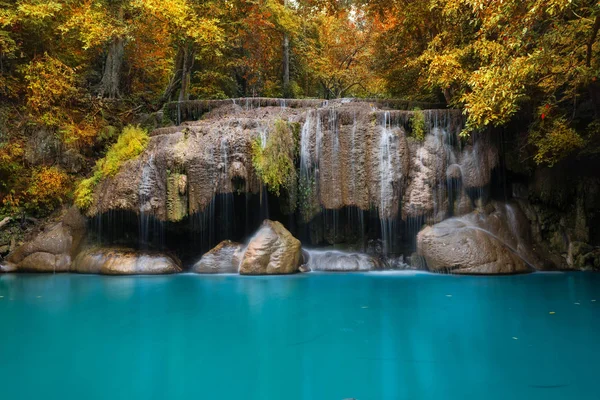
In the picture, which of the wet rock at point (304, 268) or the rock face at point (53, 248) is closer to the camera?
the wet rock at point (304, 268)

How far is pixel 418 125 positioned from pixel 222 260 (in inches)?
276

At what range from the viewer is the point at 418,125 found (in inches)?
523

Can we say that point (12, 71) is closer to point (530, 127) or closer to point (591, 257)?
point (530, 127)

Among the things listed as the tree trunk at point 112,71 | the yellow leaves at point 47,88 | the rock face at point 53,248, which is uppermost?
the tree trunk at point 112,71

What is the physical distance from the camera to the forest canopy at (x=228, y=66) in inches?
352

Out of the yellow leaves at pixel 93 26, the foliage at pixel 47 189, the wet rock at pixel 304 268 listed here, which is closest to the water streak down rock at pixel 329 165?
the wet rock at pixel 304 268

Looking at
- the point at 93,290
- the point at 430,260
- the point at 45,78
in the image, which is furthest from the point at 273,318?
the point at 45,78

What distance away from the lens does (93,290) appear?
991 cm

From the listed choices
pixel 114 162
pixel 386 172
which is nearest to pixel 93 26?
pixel 114 162

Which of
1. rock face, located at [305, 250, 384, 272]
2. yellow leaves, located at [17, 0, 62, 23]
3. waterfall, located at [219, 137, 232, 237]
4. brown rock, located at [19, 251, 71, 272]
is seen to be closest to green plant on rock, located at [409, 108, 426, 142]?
rock face, located at [305, 250, 384, 272]

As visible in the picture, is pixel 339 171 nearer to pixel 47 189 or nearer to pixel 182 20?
pixel 182 20

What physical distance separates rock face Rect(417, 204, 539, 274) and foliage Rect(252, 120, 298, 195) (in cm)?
415

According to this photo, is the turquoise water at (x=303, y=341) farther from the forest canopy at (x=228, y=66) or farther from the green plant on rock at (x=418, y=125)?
the green plant on rock at (x=418, y=125)

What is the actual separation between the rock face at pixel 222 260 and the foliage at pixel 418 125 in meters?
6.14
